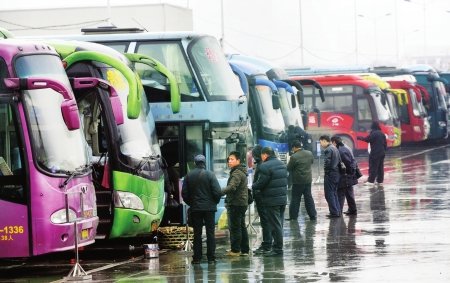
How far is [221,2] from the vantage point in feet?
228

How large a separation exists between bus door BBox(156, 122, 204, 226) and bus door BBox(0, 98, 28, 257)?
6078 millimetres

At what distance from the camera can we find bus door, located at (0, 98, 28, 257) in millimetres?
17672

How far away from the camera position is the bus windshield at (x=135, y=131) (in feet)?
69.3

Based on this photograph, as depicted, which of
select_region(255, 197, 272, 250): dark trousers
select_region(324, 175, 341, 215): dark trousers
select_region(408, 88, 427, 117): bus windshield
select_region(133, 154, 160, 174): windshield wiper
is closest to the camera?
select_region(255, 197, 272, 250): dark trousers

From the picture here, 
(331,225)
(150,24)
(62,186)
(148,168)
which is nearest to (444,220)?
(331,225)

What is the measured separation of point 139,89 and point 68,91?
9.06 ft

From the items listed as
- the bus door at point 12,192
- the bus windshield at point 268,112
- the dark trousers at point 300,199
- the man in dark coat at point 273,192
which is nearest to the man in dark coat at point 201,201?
the man in dark coat at point 273,192

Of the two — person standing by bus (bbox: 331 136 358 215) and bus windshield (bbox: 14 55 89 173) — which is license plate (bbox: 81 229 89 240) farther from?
person standing by bus (bbox: 331 136 358 215)

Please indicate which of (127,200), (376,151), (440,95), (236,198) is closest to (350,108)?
(440,95)

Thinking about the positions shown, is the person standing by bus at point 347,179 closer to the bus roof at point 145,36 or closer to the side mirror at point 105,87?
the bus roof at point 145,36

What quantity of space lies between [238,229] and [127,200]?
1766 mm

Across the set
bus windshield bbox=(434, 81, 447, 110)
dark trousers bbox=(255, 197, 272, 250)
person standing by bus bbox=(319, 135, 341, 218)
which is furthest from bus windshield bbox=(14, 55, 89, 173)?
bus windshield bbox=(434, 81, 447, 110)

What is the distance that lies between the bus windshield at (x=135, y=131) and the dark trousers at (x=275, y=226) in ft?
7.57

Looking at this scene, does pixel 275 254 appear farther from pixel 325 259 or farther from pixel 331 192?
pixel 331 192
